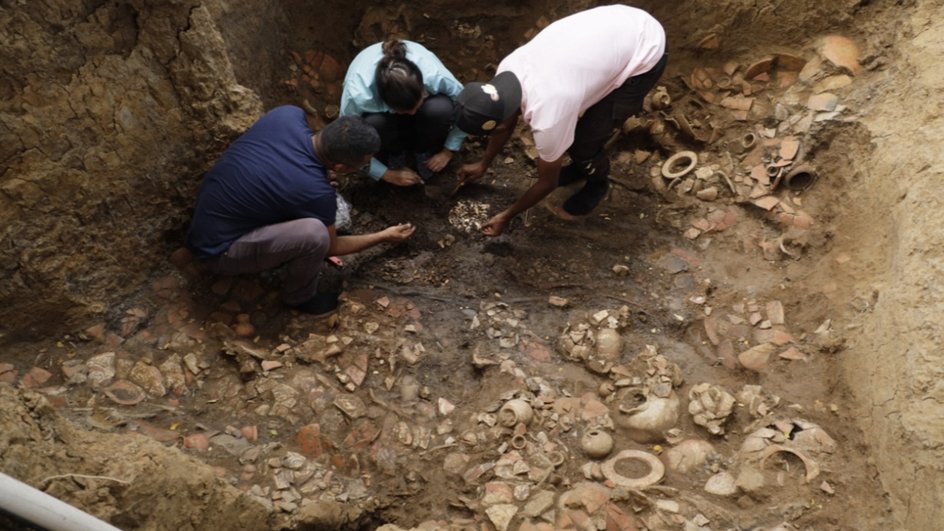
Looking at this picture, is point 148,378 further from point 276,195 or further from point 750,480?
point 750,480

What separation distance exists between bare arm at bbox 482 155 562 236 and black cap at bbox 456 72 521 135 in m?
0.32

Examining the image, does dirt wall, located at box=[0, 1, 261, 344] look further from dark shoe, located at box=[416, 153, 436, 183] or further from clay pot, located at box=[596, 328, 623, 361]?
clay pot, located at box=[596, 328, 623, 361]

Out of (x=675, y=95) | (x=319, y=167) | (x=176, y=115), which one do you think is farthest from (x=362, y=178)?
(x=675, y=95)

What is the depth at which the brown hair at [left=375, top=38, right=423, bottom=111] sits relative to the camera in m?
2.91

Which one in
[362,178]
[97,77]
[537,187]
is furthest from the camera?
[362,178]

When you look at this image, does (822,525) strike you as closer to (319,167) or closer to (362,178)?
(319,167)

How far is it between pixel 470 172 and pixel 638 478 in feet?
6.34

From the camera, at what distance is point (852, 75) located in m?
3.42

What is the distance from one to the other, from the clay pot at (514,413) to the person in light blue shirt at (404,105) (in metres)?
1.47

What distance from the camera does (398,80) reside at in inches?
114

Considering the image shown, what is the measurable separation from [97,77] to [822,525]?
11.0 ft

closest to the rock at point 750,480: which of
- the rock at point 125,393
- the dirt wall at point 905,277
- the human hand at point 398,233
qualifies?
the dirt wall at point 905,277

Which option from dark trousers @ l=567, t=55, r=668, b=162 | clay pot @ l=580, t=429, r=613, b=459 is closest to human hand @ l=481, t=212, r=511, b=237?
dark trousers @ l=567, t=55, r=668, b=162

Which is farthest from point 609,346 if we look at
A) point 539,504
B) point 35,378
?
point 35,378
